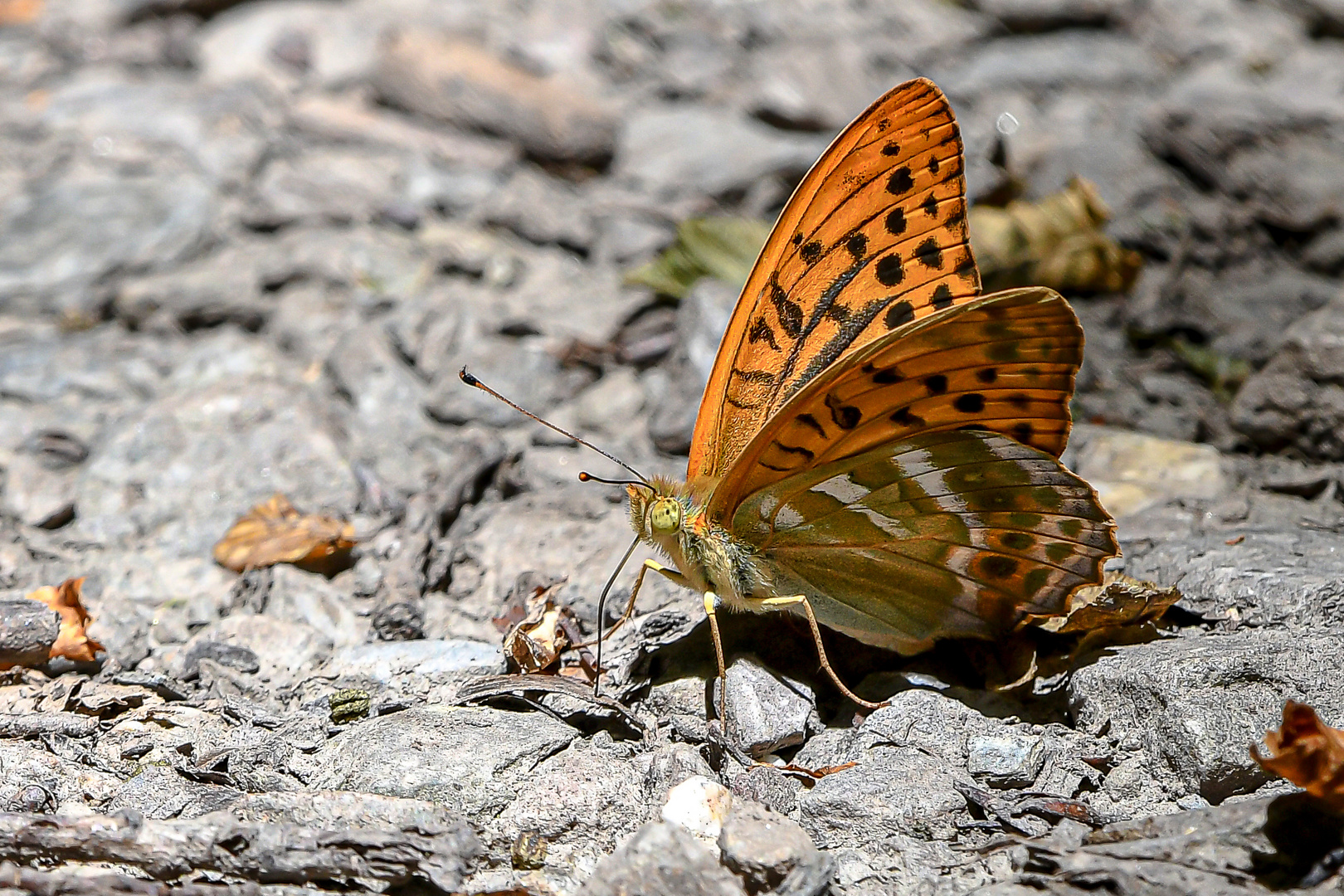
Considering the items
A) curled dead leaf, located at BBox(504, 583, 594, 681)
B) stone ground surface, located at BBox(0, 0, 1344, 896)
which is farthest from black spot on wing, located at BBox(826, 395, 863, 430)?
curled dead leaf, located at BBox(504, 583, 594, 681)

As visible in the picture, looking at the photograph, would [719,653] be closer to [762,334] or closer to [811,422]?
[811,422]

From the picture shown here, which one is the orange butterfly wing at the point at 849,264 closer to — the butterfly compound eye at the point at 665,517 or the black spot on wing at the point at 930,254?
the black spot on wing at the point at 930,254

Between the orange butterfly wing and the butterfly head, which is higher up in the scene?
the orange butterfly wing

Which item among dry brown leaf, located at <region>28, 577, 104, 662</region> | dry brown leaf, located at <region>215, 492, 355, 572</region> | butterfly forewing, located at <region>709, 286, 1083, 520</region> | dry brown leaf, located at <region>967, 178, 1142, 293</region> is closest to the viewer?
butterfly forewing, located at <region>709, 286, 1083, 520</region>

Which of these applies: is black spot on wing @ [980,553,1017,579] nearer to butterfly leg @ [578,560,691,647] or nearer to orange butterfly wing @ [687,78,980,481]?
orange butterfly wing @ [687,78,980,481]

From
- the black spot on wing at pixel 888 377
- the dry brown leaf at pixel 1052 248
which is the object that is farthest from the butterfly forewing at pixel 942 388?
the dry brown leaf at pixel 1052 248

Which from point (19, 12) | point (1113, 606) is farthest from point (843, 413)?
point (19, 12)

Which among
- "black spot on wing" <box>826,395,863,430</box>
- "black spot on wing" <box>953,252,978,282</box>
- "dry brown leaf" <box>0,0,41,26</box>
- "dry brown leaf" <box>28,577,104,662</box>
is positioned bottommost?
"dry brown leaf" <box>28,577,104,662</box>
